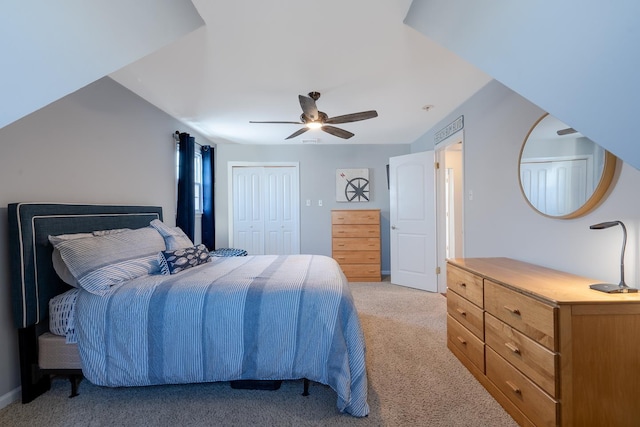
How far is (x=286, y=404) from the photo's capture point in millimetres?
1575

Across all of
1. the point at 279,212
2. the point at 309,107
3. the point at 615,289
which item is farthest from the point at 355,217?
the point at 615,289

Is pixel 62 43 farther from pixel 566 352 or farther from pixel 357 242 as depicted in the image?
pixel 357 242

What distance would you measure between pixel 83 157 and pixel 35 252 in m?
0.84

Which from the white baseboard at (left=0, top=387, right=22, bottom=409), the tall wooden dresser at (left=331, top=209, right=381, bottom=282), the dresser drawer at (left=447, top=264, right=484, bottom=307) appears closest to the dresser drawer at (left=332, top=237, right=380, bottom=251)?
the tall wooden dresser at (left=331, top=209, right=381, bottom=282)

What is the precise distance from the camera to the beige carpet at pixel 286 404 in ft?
4.78

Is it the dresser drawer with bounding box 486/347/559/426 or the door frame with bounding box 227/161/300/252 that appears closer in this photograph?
the dresser drawer with bounding box 486/347/559/426

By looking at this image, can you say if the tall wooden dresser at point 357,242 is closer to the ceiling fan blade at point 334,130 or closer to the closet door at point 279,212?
the closet door at point 279,212

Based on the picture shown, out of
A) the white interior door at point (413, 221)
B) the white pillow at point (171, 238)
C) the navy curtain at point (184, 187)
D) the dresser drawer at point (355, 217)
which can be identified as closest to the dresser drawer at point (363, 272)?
the white interior door at point (413, 221)

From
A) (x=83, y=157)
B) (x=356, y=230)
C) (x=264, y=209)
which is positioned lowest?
(x=356, y=230)

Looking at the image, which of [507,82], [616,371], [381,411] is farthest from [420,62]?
[381,411]

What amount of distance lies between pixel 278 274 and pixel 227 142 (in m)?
3.40

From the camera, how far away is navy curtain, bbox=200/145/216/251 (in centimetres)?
413

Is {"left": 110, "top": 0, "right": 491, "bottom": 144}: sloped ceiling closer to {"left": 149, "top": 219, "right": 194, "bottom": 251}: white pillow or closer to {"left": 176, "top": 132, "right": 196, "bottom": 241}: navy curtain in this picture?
{"left": 176, "top": 132, "right": 196, "bottom": 241}: navy curtain

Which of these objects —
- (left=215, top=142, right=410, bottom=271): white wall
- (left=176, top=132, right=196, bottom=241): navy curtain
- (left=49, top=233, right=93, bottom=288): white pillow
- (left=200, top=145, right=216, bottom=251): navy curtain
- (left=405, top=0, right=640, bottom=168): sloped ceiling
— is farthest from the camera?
(left=215, top=142, right=410, bottom=271): white wall
